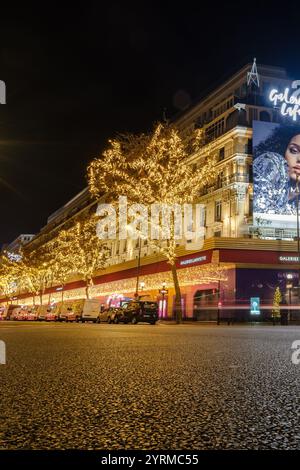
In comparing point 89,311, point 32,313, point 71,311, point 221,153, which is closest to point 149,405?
point 89,311

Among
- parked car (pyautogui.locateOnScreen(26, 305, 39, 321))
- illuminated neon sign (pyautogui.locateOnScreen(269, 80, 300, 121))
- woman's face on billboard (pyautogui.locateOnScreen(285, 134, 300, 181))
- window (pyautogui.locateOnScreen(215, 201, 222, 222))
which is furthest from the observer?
parked car (pyautogui.locateOnScreen(26, 305, 39, 321))

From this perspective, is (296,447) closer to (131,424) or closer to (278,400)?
(131,424)

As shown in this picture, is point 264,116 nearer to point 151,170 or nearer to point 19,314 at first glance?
point 151,170

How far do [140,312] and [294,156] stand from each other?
71.5ft

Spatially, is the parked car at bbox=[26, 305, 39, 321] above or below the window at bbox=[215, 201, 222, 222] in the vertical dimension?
below

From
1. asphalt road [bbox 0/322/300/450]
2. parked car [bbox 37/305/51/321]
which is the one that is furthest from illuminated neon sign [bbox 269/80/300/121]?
asphalt road [bbox 0/322/300/450]

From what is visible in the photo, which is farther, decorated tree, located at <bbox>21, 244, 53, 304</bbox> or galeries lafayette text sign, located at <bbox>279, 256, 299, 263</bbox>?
decorated tree, located at <bbox>21, 244, 53, 304</bbox>

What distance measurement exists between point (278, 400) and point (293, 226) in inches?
1815

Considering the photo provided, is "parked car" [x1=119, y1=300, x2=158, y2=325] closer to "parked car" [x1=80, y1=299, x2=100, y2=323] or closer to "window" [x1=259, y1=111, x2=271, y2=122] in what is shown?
"parked car" [x1=80, y1=299, x2=100, y2=323]

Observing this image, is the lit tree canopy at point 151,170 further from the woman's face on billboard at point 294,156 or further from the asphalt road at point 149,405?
the asphalt road at point 149,405

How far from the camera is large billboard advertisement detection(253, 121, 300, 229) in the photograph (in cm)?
4600

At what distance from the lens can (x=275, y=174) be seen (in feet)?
153

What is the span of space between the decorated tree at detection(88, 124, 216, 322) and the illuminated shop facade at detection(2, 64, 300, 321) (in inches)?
286

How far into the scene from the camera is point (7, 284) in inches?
3930
